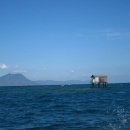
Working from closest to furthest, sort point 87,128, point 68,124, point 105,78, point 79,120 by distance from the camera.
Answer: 1. point 87,128
2. point 68,124
3. point 79,120
4. point 105,78

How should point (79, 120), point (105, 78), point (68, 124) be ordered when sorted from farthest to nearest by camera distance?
point (105, 78), point (79, 120), point (68, 124)

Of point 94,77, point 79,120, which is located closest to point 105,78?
point 94,77

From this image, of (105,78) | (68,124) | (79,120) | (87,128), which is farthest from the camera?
(105,78)

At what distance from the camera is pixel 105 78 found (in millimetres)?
104438

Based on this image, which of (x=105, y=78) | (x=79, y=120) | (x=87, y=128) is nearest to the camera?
(x=87, y=128)

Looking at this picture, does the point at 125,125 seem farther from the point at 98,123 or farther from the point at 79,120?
the point at 79,120

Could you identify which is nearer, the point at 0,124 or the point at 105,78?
the point at 0,124

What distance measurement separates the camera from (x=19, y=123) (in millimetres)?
22422

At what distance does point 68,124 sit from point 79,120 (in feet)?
7.03

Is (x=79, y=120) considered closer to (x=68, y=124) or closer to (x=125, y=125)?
(x=68, y=124)

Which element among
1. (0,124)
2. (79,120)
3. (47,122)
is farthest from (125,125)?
(0,124)

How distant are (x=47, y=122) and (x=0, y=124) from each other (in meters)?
4.19

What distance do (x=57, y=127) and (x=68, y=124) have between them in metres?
1.30

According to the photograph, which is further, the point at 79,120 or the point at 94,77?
the point at 94,77
